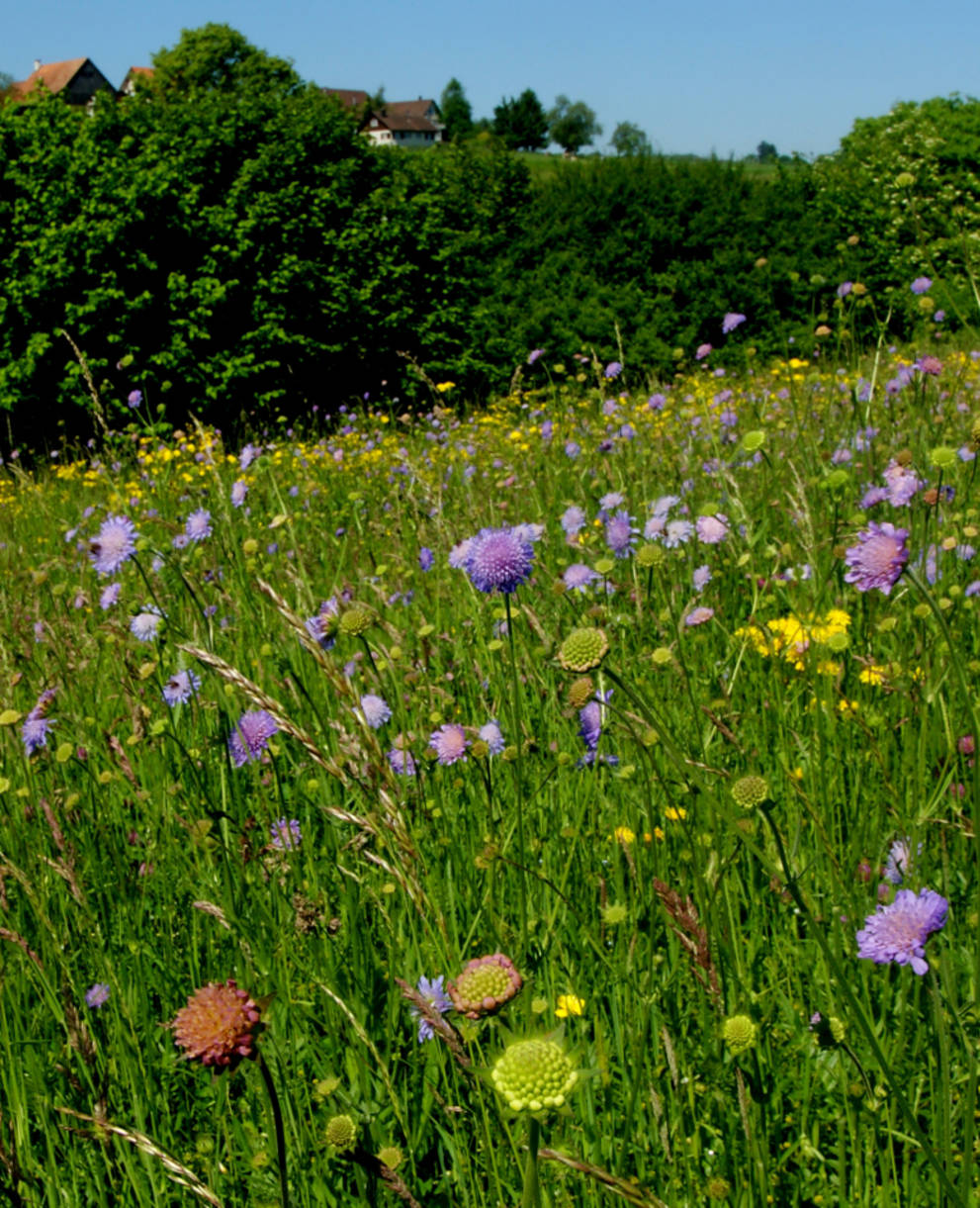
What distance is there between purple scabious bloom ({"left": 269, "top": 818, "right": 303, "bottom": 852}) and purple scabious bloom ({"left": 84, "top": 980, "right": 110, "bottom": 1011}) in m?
0.31

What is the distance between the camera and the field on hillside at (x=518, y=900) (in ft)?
3.57

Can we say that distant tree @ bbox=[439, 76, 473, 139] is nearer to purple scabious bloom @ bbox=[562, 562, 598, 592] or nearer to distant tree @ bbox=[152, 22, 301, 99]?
distant tree @ bbox=[152, 22, 301, 99]

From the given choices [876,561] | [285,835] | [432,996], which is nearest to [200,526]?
[285,835]

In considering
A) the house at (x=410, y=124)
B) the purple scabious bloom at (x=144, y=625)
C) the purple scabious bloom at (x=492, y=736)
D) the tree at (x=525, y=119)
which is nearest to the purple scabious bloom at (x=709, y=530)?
the purple scabious bloom at (x=492, y=736)

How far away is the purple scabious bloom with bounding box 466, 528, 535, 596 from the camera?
5.69ft

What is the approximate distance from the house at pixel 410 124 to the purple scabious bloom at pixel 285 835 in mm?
96550

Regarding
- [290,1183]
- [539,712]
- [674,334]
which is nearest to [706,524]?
[539,712]

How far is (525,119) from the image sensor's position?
82750 mm

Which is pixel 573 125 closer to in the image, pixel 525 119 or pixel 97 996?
pixel 525 119

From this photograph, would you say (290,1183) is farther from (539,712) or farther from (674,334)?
(674,334)

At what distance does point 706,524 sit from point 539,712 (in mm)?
819

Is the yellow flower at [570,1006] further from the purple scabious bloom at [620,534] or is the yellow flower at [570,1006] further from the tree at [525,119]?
the tree at [525,119]

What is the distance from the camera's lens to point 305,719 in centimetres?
226

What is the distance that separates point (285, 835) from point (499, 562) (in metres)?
0.58
